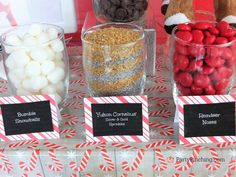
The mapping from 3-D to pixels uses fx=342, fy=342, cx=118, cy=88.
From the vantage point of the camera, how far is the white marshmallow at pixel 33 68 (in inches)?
27.9

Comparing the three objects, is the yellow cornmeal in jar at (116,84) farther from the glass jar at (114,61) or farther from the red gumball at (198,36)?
the red gumball at (198,36)

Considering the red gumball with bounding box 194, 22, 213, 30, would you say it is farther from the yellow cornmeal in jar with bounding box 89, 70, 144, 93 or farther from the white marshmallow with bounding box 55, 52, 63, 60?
the white marshmallow with bounding box 55, 52, 63, 60

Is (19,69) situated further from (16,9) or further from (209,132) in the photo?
(209,132)

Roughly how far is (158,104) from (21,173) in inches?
13.8

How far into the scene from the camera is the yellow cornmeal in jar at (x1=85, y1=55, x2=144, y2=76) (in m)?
0.69

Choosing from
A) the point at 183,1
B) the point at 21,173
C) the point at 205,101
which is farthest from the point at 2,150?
the point at 183,1

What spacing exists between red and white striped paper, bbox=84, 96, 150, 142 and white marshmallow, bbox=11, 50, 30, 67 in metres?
0.15

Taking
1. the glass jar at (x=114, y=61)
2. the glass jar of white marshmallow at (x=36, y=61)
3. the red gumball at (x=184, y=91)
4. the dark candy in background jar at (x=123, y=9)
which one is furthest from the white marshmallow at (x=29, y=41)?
the red gumball at (x=184, y=91)

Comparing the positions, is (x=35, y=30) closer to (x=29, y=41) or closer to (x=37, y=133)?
(x=29, y=41)

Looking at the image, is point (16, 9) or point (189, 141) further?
point (16, 9)

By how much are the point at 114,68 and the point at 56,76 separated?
14 cm

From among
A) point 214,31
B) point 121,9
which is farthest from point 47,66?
point 214,31

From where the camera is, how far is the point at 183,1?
2.87 feet

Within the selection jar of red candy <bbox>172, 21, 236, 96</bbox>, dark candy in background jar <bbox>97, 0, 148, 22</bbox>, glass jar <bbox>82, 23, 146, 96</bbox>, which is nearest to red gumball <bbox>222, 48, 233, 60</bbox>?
jar of red candy <bbox>172, 21, 236, 96</bbox>
